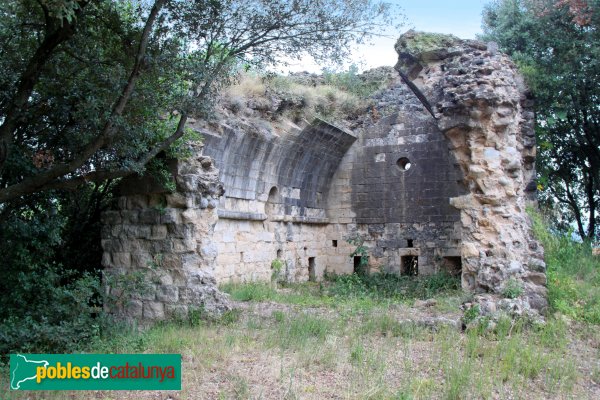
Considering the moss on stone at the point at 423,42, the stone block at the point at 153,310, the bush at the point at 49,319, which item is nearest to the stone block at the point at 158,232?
the stone block at the point at 153,310

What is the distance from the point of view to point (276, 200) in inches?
525

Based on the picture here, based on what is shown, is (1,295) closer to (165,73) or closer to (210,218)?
(210,218)

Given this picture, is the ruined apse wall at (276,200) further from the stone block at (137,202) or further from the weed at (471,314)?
the weed at (471,314)

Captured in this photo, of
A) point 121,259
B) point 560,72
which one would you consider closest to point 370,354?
point 121,259

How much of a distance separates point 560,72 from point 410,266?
6313 mm

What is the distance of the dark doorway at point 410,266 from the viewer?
14.9 metres

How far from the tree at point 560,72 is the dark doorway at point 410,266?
3831mm

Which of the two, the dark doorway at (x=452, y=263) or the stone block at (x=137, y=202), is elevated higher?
the stone block at (x=137, y=202)

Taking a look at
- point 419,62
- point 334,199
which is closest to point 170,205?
point 419,62

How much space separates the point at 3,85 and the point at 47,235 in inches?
80.2

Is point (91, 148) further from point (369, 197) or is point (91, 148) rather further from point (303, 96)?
point (369, 197)

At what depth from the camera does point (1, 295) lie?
7.30 meters

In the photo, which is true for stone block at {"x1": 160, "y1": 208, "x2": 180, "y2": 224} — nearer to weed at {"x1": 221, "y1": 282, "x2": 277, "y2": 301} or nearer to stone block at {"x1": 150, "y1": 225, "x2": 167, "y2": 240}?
stone block at {"x1": 150, "y1": 225, "x2": 167, "y2": 240}

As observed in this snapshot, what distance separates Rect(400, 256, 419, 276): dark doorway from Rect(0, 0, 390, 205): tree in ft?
28.0
